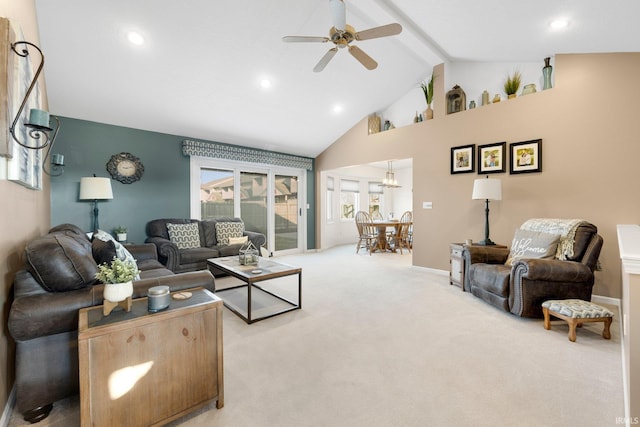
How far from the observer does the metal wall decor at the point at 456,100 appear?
4305 mm

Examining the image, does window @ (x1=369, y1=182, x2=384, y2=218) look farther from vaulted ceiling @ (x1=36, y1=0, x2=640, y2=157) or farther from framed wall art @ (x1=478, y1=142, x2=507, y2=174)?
framed wall art @ (x1=478, y1=142, x2=507, y2=174)

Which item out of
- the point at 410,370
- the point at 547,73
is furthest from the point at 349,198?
the point at 410,370

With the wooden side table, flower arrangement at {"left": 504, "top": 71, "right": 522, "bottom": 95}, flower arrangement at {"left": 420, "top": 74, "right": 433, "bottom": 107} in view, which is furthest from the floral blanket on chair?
the wooden side table

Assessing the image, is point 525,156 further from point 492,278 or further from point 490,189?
point 492,278

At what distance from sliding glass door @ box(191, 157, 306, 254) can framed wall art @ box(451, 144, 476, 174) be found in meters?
3.45

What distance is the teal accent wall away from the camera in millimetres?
3887

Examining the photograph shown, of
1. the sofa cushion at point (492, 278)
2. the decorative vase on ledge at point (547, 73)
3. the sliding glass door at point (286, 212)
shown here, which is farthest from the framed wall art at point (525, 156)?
the sliding glass door at point (286, 212)

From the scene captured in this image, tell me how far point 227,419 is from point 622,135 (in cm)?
460

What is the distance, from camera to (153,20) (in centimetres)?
281

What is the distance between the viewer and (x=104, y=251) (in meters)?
2.04

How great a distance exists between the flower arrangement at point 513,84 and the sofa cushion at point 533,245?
78.5 inches

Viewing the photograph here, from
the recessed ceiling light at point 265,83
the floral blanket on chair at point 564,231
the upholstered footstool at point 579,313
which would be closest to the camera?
the upholstered footstool at point 579,313

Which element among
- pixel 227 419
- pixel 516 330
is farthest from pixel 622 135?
pixel 227 419

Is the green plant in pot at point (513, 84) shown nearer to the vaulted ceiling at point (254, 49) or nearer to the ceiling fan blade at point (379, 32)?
the vaulted ceiling at point (254, 49)
